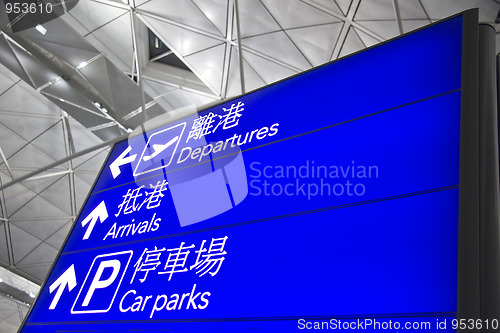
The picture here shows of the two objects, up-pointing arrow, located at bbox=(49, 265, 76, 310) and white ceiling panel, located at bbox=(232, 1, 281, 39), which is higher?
white ceiling panel, located at bbox=(232, 1, 281, 39)

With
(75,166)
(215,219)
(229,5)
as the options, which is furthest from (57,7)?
(215,219)

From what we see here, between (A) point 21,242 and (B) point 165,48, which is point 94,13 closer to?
(B) point 165,48

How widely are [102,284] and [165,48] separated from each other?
15.4m

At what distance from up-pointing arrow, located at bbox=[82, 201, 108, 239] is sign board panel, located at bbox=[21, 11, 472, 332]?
2.5 inches

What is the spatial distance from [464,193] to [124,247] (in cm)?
297

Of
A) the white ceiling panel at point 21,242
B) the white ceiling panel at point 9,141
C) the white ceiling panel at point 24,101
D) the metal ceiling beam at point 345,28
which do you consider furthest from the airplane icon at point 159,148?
the white ceiling panel at point 21,242

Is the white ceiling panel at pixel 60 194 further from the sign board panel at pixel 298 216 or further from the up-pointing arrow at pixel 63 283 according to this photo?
the sign board panel at pixel 298 216

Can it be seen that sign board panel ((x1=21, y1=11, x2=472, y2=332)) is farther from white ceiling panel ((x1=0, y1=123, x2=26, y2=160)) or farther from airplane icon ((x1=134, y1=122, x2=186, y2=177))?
white ceiling panel ((x1=0, y1=123, x2=26, y2=160))

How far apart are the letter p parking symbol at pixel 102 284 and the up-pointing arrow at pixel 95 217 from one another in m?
0.63

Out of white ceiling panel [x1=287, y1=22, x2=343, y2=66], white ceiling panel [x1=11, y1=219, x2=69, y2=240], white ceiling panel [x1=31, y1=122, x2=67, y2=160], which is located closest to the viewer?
white ceiling panel [x1=287, y1=22, x2=343, y2=66]

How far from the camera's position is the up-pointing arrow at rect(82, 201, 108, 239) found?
191 inches

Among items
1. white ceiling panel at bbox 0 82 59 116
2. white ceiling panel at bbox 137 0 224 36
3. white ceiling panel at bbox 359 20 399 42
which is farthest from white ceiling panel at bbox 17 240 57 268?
white ceiling panel at bbox 359 20 399 42

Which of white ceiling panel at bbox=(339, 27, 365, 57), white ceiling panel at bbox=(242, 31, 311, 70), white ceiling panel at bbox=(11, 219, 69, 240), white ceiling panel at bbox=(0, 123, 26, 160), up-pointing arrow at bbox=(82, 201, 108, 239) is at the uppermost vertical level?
white ceiling panel at bbox=(242, 31, 311, 70)

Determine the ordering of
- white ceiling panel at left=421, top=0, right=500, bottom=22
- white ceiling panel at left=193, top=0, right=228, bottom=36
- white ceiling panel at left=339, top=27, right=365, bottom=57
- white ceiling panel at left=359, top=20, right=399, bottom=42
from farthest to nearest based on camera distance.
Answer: white ceiling panel at left=193, top=0, right=228, bottom=36
white ceiling panel at left=339, top=27, right=365, bottom=57
white ceiling panel at left=359, top=20, right=399, bottom=42
white ceiling panel at left=421, top=0, right=500, bottom=22
